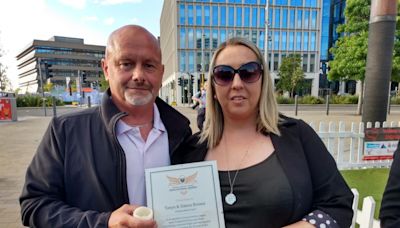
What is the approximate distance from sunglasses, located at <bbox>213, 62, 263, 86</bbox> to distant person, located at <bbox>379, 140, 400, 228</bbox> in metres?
0.84

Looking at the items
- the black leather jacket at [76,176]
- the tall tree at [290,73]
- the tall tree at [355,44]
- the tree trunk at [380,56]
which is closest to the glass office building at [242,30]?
the tall tree at [290,73]

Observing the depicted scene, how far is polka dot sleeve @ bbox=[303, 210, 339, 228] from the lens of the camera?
1.31 meters

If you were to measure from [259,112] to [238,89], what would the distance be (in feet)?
0.71

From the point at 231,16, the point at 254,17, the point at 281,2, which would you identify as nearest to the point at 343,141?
the point at 231,16

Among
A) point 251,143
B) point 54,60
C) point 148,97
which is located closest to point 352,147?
point 251,143

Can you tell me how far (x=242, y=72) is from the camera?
1601 mm

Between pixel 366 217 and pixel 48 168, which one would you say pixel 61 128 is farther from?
pixel 366 217

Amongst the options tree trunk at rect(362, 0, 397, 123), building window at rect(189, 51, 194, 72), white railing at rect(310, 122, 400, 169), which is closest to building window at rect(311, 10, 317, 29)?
building window at rect(189, 51, 194, 72)

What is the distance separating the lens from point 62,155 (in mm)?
1431

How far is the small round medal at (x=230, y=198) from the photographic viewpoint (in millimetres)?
1402

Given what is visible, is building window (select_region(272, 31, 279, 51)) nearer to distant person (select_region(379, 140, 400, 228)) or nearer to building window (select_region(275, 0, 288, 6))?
building window (select_region(275, 0, 288, 6))

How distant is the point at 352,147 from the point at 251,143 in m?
5.09

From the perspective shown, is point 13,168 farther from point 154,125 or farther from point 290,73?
point 290,73

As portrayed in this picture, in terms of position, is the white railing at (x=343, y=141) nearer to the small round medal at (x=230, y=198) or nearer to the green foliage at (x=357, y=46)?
the small round medal at (x=230, y=198)
